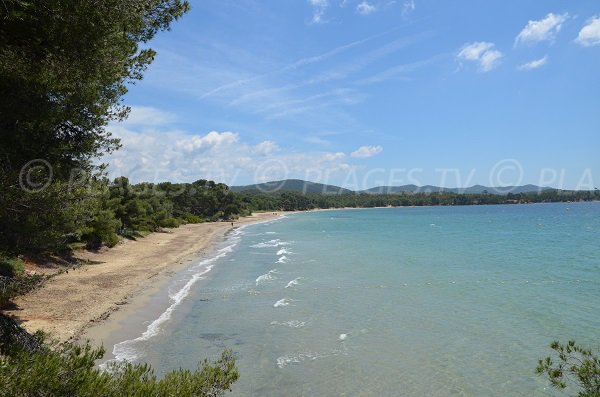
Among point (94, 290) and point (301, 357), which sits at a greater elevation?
point (301, 357)

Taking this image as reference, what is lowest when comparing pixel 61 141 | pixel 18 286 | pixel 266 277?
pixel 266 277

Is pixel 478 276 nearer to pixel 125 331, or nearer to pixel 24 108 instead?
pixel 125 331

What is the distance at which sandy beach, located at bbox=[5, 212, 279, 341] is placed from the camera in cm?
1448

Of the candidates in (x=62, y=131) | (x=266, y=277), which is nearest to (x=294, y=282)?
(x=266, y=277)

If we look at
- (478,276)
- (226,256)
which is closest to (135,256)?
(226,256)

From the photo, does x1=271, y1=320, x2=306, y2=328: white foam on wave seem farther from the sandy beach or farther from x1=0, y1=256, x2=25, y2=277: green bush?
x1=0, y1=256, x2=25, y2=277: green bush

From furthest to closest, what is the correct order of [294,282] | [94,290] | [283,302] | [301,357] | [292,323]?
1. [294,282]
2. [94,290]
3. [283,302]
4. [292,323]
5. [301,357]

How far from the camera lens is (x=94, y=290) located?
67.2 ft

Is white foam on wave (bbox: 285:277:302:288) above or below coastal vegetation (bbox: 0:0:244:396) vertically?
below

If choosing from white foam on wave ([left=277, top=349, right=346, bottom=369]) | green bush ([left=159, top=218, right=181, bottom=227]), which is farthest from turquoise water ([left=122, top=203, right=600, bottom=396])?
green bush ([left=159, top=218, right=181, bottom=227])

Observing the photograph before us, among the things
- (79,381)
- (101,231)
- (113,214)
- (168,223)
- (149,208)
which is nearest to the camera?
(79,381)

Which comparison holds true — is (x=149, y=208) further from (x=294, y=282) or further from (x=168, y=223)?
(x=294, y=282)

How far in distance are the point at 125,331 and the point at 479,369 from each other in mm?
11610

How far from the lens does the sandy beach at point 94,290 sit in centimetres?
1448
